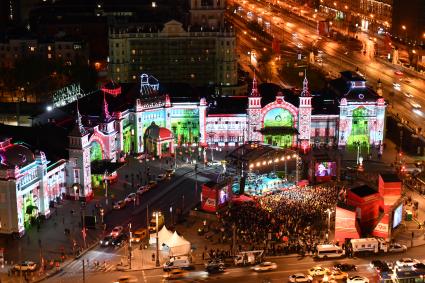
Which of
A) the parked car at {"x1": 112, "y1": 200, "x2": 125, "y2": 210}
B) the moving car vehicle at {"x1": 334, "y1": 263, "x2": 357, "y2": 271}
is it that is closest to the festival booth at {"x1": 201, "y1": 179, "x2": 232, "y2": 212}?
the parked car at {"x1": 112, "y1": 200, "x2": 125, "y2": 210}

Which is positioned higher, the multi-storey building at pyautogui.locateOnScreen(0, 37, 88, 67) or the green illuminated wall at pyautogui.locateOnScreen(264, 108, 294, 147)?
the multi-storey building at pyautogui.locateOnScreen(0, 37, 88, 67)

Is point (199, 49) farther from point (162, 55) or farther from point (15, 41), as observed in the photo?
point (15, 41)

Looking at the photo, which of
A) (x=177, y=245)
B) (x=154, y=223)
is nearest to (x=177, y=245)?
(x=177, y=245)

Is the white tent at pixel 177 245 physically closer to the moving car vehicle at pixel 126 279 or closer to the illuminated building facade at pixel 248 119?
the moving car vehicle at pixel 126 279

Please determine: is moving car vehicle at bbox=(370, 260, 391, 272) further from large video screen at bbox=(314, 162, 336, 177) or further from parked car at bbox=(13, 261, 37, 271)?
parked car at bbox=(13, 261, 37, 271)

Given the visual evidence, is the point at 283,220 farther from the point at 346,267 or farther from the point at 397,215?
the point at 346,267
